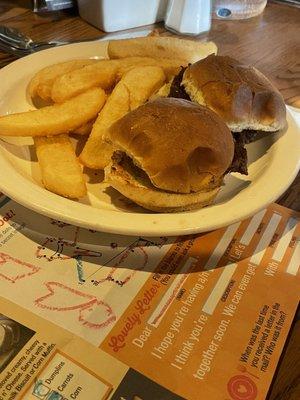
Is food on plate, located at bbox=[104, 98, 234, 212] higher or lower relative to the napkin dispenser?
lower

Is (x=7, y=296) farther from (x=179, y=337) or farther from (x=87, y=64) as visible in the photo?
(x=87, y=64)

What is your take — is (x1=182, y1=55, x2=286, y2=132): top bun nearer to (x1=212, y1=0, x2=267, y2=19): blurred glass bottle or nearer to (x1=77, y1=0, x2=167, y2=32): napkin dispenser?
(x1=77, y1=0, x2=167, y2=32): napkin dispenser

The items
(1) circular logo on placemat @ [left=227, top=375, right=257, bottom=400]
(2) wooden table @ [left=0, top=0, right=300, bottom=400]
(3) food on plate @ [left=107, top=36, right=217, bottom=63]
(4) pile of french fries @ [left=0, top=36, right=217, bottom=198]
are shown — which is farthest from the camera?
(2) wooden table @ [left=0, top=0, right=300, bottom=400]

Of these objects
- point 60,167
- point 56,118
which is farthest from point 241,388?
point 56,118

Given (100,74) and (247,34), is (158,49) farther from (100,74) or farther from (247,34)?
(247,34)

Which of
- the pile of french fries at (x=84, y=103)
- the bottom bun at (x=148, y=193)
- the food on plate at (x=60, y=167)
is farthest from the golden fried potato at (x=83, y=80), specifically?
the bottom bun at (x=148, y=193)

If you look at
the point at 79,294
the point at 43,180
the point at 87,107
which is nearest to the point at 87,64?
the point at 87,107

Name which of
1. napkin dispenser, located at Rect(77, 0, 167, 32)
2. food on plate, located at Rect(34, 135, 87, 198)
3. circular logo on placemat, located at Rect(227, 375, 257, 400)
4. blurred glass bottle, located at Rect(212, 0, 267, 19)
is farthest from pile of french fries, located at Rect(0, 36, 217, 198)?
blurred glass bottle, located at Rect(212, 0, 267, 19)
